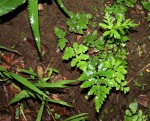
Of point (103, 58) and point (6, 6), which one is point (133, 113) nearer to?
point (103, 58)

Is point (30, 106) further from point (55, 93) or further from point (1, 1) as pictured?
point (1, 1)

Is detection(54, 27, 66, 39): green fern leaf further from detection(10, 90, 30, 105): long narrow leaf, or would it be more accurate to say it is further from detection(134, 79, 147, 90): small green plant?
detection(134, 79, 147, 90): small green plant

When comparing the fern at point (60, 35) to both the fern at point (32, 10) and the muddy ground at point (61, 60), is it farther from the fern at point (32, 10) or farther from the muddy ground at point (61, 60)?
the fern at point (32, 10)

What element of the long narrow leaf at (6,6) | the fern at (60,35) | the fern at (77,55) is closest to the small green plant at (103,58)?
the fern at (77,55)

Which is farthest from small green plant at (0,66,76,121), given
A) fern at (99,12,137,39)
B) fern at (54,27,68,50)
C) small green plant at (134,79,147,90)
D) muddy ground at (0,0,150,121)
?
small green plant at (134,79,147,90)

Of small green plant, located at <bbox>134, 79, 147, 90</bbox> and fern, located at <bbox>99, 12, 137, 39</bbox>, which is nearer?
fern, located at <bbox>99, 12, 137, 39</bbox>

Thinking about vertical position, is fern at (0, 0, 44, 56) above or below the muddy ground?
above

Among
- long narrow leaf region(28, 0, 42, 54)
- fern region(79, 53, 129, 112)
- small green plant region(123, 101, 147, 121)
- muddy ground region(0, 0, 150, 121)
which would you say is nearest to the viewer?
long narrow leaf region(28, 0, 42, 54)
